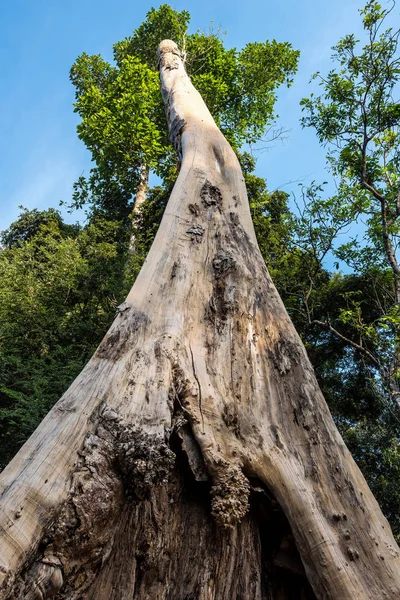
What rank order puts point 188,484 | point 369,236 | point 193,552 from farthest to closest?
point 369,236 < point 188,484 < point 193,552

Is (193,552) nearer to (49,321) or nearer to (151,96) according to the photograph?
(49,321)

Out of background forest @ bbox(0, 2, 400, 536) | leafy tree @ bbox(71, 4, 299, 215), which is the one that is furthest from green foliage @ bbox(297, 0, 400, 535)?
leafy tree @ bbox(71, 4, 299, 215)

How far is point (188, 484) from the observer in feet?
6.17

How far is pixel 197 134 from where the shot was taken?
14.2 ft

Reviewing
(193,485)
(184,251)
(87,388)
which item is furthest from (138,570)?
(184,251)

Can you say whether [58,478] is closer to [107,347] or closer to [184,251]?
[107,347]

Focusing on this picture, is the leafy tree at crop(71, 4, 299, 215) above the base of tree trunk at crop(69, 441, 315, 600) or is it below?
above

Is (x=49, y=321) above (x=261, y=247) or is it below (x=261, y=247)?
below

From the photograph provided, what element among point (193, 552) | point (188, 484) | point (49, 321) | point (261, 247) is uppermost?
point (261, 247)

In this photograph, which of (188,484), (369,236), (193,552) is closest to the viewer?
(193,552)

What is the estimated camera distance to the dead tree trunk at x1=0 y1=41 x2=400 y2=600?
1489mm

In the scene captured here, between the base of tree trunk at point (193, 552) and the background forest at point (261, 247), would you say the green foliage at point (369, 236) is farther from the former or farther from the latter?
the base of tree trunk at point (193, 552)

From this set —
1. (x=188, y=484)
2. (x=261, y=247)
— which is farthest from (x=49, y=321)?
(x=188, y=484)

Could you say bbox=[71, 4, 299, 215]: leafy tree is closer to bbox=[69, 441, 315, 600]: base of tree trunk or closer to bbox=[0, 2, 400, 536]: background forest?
bbox=[0, 2, 400, 536]: background forest
